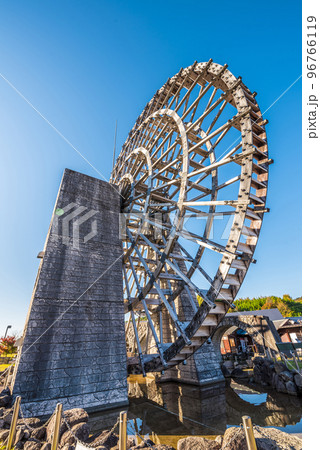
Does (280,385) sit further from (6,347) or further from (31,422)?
(6,347)

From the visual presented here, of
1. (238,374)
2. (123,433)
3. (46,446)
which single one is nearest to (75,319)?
(46,446)

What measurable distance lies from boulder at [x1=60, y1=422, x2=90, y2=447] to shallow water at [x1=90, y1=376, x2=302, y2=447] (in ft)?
4.55

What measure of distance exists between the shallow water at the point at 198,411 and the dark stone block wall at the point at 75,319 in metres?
0.84

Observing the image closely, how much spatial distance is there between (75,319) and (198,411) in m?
4.91

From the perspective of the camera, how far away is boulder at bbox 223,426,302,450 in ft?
10.1

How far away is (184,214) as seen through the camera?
8062 millimetres

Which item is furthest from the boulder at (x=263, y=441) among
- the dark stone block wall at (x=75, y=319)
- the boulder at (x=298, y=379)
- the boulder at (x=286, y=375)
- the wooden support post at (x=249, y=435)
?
the boulder at (x=286, y=375)

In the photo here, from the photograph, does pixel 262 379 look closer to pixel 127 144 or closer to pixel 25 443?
pixel 25 443

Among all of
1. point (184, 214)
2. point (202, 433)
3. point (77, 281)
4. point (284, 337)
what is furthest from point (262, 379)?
point (284, 337)

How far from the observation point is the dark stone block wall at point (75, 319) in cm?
589

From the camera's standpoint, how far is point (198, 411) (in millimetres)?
7164

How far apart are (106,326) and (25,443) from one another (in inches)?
135

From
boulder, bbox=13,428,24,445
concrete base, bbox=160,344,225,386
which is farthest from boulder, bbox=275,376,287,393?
boulder, bbox=13,428,24,445

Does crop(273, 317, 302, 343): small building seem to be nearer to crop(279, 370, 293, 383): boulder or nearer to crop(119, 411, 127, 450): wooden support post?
crop(279, 370, 293, 383): boulder
